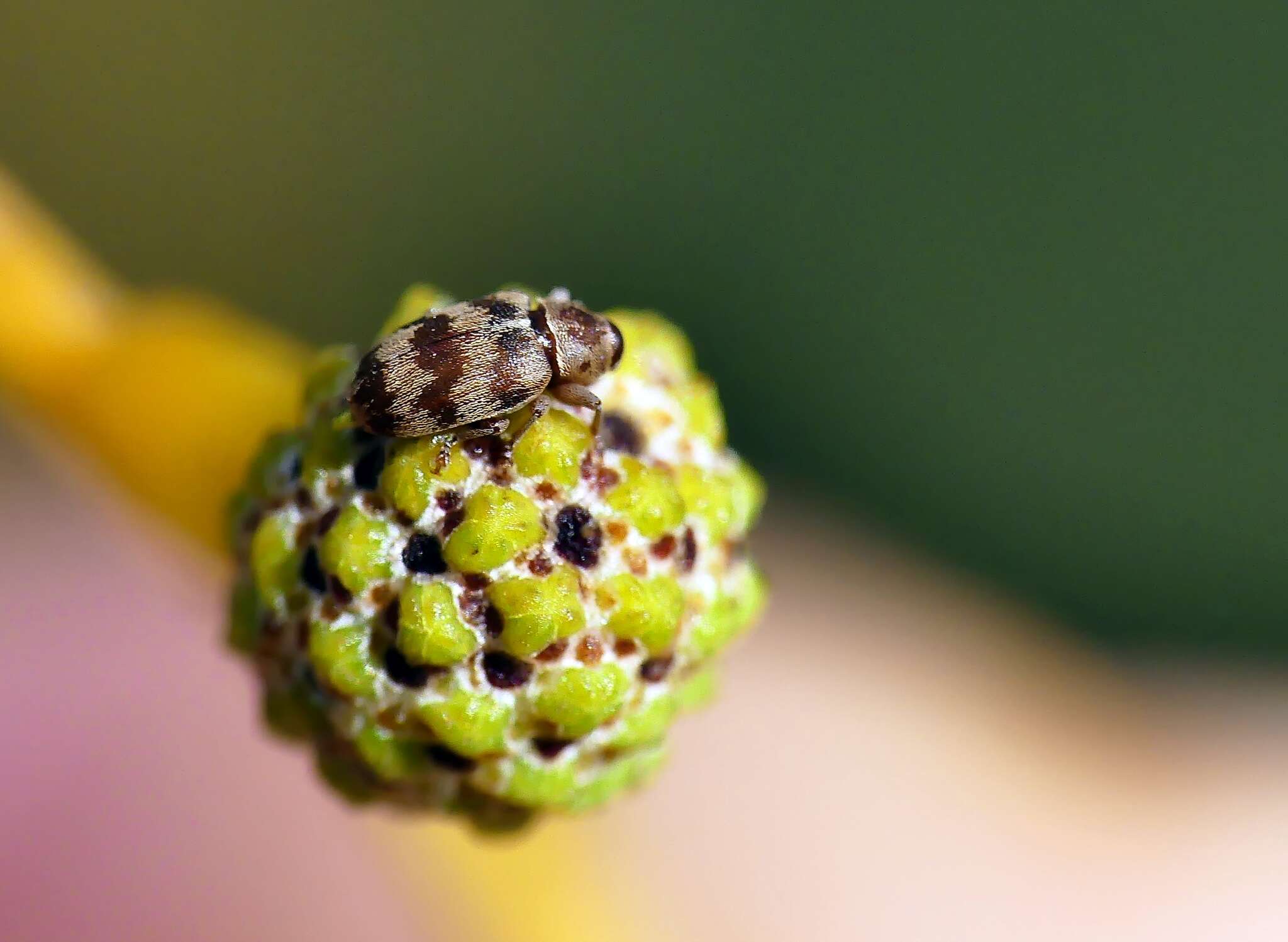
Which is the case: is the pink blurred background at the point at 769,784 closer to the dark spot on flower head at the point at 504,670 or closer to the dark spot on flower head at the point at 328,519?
the dark spot on flower head at the point at 328,519

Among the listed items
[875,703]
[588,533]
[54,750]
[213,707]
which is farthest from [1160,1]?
[54,750]

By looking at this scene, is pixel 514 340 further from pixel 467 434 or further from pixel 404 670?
pixel 404 670

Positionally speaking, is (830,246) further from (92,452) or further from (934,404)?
(92,452)

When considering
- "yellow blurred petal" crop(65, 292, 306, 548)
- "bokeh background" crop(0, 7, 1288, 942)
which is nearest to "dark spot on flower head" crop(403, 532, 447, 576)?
"yellow blurred petal" crop(65, 292, 306, 548)

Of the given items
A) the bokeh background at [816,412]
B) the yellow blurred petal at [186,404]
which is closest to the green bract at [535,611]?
the yellow blurred petal at [186,404]

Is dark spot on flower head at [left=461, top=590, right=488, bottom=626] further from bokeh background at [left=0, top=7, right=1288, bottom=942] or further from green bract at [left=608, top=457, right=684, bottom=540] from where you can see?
bokeh background at [left=0, top=7, right=1288, bottom=942]
